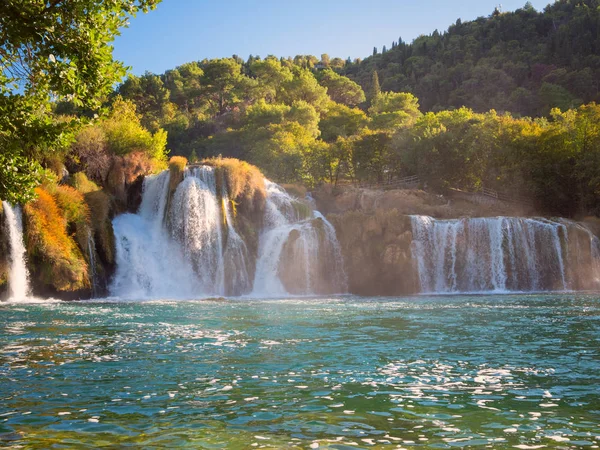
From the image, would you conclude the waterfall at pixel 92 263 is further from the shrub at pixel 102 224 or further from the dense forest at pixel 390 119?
the dense forest at pixel 390 119

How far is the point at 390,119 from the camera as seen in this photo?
77.9 meters

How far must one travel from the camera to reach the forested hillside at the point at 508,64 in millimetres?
100000

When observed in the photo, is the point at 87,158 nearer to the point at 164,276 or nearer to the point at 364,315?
the point at 164,276

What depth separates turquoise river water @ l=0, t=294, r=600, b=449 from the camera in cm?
708

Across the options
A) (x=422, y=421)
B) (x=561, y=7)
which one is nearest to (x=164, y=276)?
(x=422, y=421)

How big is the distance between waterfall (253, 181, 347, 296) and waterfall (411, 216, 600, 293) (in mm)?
5561

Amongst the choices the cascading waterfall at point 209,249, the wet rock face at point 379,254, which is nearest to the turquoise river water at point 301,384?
the cascading waterfall at point 209,249

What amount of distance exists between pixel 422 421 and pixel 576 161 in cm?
4687

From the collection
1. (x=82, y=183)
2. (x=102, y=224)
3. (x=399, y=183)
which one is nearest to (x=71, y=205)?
(x=102, y=224)

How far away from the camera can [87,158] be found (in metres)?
40.8

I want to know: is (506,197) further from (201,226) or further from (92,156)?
(92,156)

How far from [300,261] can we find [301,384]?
1149 inches

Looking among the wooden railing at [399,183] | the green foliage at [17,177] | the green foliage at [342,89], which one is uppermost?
the green foliage at [342,89]

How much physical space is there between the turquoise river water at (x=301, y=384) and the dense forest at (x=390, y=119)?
4.79m
